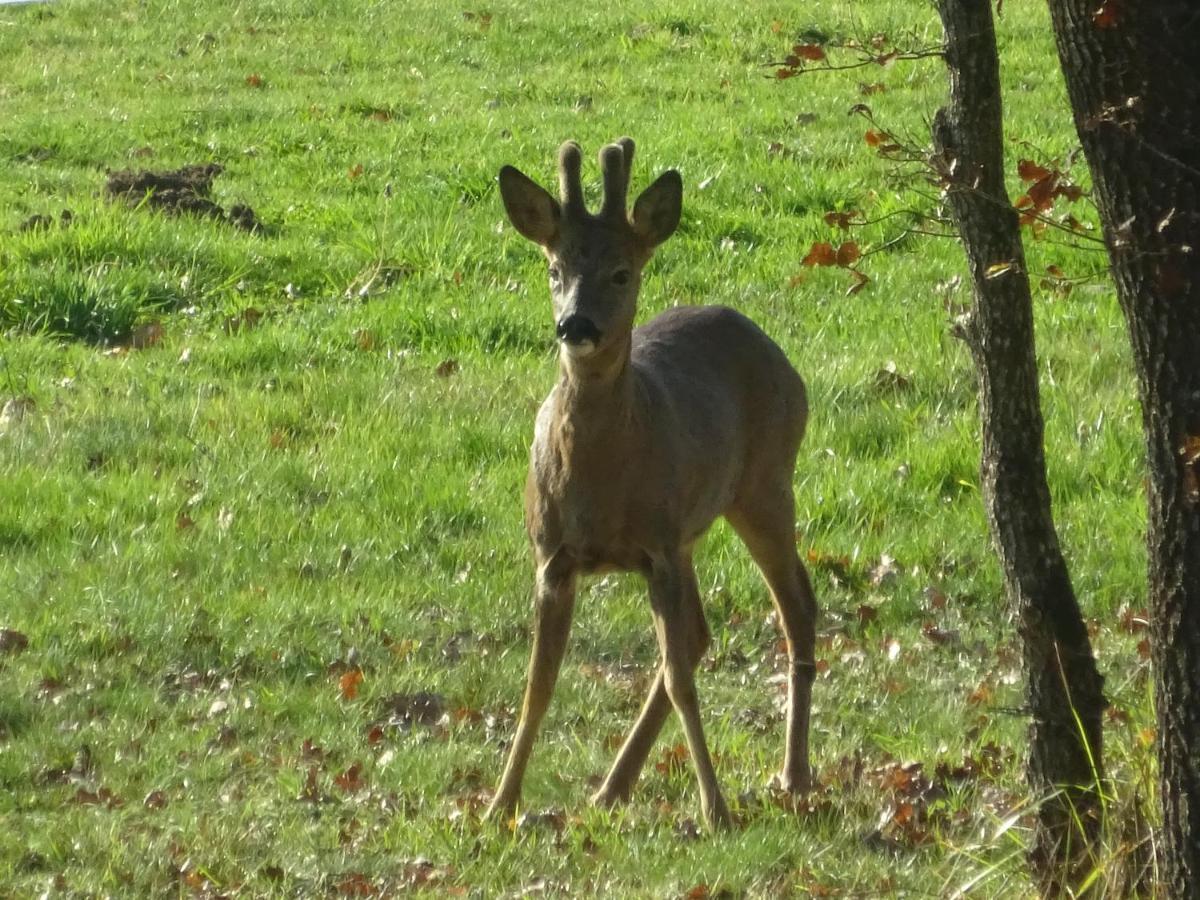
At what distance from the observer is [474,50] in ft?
59.8

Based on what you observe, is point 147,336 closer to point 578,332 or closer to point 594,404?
point 594,404

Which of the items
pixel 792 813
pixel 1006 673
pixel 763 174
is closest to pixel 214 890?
pixel 792 813

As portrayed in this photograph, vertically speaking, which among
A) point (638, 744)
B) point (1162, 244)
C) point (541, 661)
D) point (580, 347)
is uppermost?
point (1162, 244)

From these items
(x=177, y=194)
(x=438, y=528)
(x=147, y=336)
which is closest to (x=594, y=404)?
(x=438, y=528)

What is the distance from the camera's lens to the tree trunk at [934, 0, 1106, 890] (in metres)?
4.48

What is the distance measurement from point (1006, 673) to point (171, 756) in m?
2.92

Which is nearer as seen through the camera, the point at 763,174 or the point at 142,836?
the point at 142,836

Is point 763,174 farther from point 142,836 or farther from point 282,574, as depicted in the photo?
point 142,836

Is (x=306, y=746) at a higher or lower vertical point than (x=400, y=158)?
lower

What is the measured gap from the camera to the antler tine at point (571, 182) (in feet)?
19.6

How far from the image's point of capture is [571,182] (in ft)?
19.6

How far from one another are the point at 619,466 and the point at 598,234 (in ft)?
2.37

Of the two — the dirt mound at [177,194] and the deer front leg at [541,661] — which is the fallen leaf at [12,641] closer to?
the deer front leg at [541,661]

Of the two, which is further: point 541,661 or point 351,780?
point 351,780
